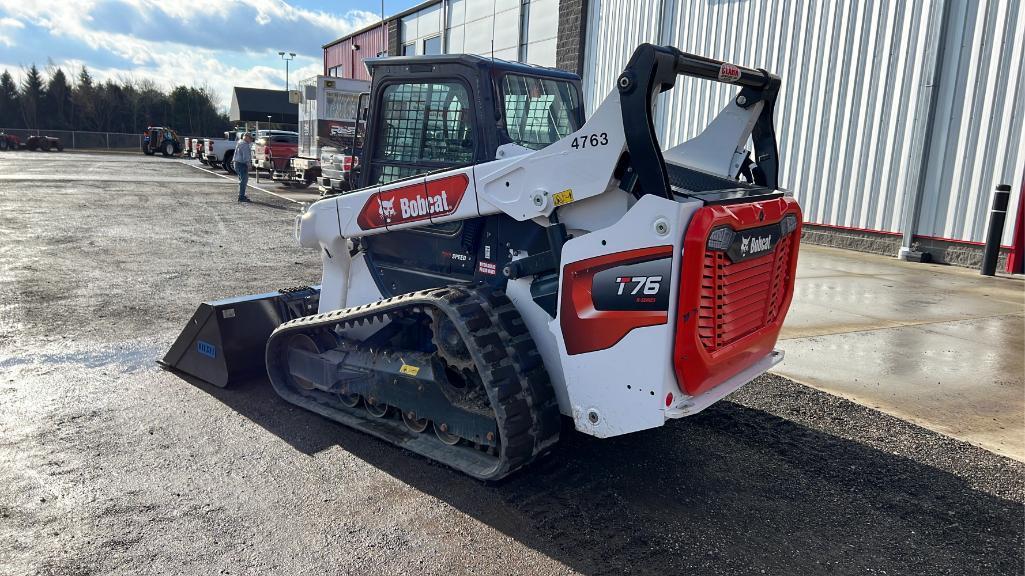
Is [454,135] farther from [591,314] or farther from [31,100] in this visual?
[31,100]

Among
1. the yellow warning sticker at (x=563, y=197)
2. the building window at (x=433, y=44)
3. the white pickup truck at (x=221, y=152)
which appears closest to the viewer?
the yellow warning sticker at (x=563, y=197)

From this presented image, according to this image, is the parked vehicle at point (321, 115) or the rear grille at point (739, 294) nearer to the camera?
the rear grille at point (739, 294)

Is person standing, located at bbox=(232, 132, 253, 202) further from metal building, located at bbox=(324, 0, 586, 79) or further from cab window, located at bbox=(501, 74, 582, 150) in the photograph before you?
cab window, located at bbox=(501, 74, 582, 150)

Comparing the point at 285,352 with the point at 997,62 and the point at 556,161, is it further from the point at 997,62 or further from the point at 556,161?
the point at 997,62

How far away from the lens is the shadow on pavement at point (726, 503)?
3369 mm

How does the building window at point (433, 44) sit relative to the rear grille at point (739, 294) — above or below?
above

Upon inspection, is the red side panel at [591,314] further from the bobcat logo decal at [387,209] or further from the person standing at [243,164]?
the person standing at [243,164]

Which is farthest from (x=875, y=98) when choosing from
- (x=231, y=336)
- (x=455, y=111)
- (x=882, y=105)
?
(x=231, y=336)

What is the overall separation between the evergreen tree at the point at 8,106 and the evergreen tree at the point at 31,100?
1.91ft

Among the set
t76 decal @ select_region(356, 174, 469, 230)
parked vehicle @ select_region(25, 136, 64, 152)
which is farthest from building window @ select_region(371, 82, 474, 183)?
parked vehicle @ select_region(25, 136, 64, 152)

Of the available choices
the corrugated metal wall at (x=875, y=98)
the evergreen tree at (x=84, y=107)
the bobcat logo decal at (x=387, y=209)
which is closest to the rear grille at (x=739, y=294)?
the bobcat logo decal at (x=387, y=209)

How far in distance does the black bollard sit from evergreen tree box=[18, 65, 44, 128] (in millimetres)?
74324

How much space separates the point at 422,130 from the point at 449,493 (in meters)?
2.32

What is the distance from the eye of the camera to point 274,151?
27.3 meters
